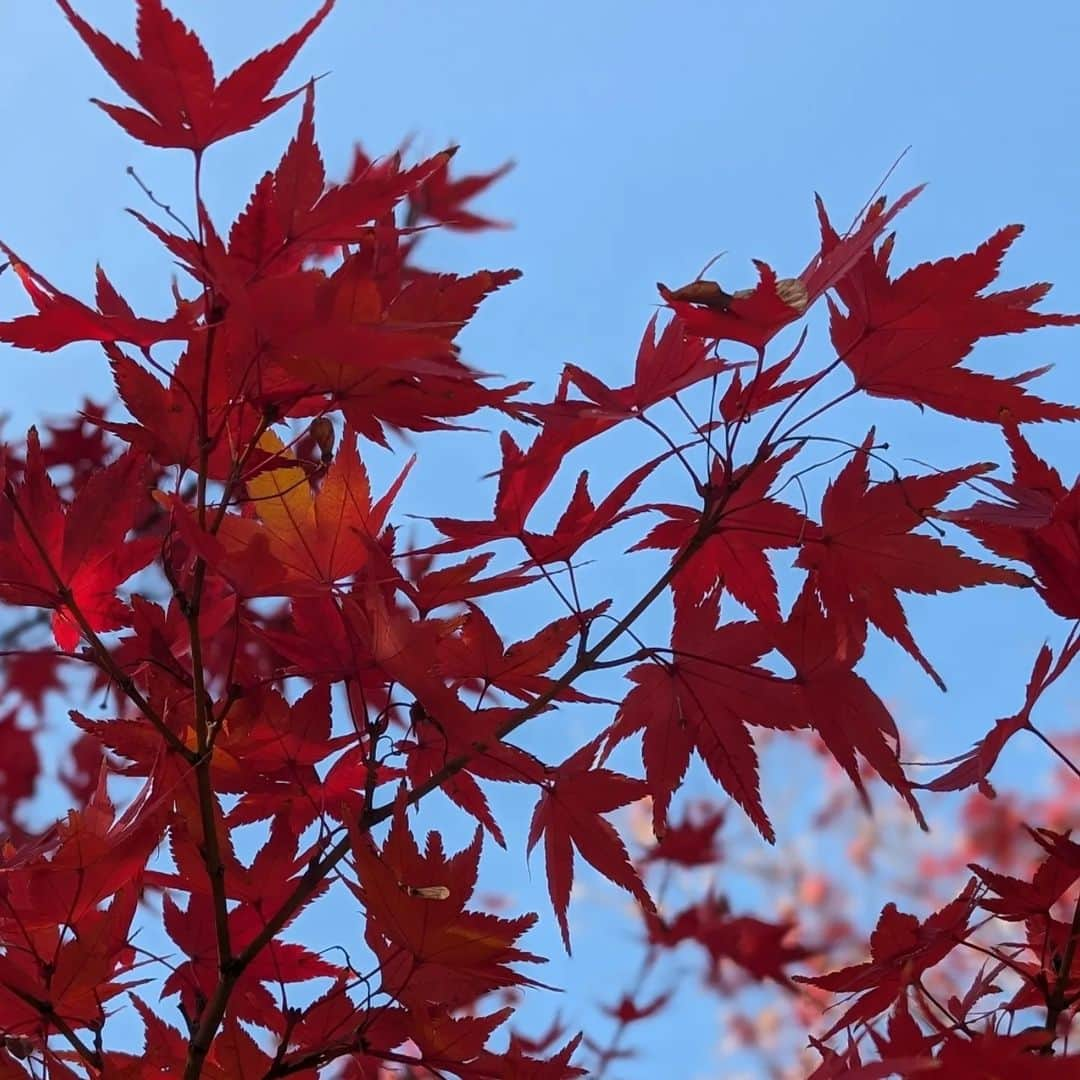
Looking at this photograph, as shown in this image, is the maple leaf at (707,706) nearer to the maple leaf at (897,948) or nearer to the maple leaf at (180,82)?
the maple leaf at (897,948)

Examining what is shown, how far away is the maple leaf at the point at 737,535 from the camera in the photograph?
711 mm

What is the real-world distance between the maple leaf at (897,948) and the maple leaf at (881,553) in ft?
0.44

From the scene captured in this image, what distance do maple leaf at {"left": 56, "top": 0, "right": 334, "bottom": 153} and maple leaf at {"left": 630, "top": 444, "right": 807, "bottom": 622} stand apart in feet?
1.03

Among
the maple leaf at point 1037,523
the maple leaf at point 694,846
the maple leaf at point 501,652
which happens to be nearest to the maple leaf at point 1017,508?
the maple leaf at point 1037,523

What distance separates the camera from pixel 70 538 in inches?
26.5

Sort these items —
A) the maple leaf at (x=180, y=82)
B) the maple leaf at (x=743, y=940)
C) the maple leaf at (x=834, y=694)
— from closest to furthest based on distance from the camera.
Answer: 1. the maple leaf at (x=180, y=82)
2. the maple leaf at (x=834, y=694)
3. the maple leaf at (x=743, y=940)

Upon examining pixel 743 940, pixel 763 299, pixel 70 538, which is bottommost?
pixel 70 538

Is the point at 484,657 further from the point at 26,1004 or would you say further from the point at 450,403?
the point at 26,1004

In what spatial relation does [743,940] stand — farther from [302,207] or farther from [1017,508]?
[302,207]

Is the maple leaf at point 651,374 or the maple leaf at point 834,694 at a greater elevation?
the maple leaf at point 651,374

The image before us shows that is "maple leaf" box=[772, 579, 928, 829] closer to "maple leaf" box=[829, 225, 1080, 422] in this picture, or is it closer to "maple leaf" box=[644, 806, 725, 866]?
"maple leaf" box=[829, 225, 1080, 422]

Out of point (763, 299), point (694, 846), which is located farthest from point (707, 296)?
point (694, 846)

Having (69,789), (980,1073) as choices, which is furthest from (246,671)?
(69,789)

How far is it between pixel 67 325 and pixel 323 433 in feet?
0.50
